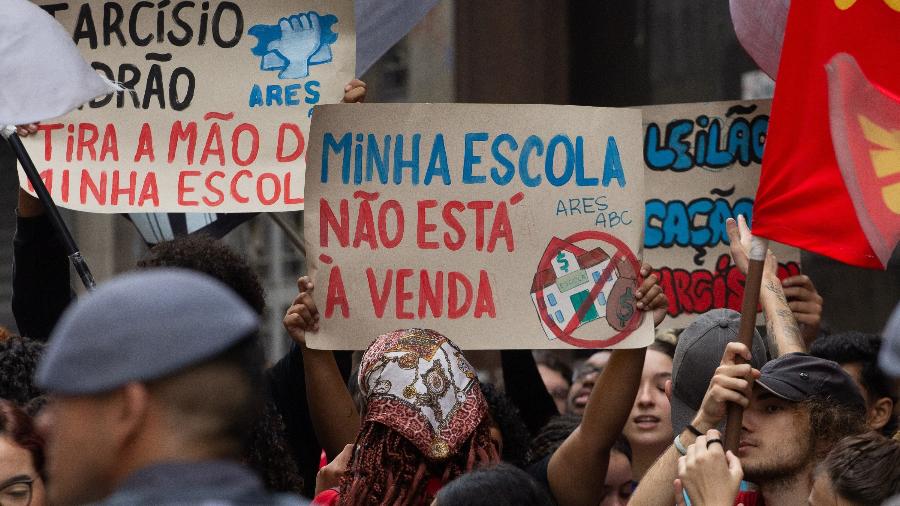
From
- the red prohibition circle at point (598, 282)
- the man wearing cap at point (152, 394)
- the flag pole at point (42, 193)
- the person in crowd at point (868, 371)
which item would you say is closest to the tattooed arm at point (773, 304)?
the person in crowd at point (868, 371)

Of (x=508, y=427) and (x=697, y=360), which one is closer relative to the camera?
(x=697, y=360)

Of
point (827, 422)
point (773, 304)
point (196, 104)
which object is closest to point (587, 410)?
point (827, 422)

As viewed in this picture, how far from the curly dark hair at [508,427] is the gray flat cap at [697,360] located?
0.44 metres

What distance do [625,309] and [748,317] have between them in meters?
0.58

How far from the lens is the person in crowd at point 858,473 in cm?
311

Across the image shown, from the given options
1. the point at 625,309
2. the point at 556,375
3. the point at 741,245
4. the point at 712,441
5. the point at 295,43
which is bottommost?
the point at 556,375

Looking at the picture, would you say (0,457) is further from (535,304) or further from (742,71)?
(742,71)

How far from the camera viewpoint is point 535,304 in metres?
3.92

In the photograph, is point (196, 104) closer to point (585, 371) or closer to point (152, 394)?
point (585, 371)

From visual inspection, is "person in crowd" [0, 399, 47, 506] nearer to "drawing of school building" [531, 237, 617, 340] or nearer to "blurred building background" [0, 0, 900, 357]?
"drawing of school building" [531, 237, 617, 340]

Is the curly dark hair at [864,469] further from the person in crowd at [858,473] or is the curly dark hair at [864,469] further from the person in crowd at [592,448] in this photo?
the person in crowd at [592,448]

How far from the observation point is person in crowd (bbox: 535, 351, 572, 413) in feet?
21.1

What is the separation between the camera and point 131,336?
1.79 metres

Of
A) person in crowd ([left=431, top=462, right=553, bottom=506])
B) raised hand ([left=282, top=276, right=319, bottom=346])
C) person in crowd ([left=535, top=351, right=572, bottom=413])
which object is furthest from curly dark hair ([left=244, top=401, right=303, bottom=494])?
person in crowd ([left=535, top=351, right=572, bottom=413])
